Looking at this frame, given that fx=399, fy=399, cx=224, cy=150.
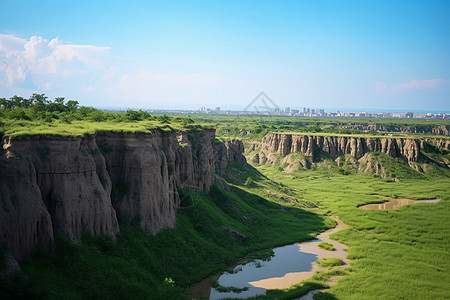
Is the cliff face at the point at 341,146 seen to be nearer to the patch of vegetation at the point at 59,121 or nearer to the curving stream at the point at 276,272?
the patch of vegetation at the point at 59,121

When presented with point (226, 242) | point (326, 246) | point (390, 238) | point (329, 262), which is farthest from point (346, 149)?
point (226, 242)

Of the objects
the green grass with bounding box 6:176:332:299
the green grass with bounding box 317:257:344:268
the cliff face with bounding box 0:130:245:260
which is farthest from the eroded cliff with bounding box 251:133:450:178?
the cliff face with bounding box 0:130:245:260

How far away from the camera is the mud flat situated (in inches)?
1385

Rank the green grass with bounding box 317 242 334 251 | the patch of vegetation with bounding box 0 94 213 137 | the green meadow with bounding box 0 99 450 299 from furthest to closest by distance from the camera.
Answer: the green grass with bounding box 317 242 334 251 < the patch of vegetation with bounding box 0 94 213 137 < the green meadow with bounding box 0 99 450 299

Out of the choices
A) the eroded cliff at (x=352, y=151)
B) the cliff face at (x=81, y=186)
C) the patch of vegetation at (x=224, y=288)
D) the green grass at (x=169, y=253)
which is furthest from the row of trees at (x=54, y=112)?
the eroded cliff at (x=352, y=151)

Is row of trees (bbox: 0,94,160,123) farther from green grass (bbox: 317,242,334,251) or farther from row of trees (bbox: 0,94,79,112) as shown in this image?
green grass (bbox: 317,242,334,251)

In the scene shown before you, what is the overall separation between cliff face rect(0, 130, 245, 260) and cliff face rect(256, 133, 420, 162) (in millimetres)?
80670

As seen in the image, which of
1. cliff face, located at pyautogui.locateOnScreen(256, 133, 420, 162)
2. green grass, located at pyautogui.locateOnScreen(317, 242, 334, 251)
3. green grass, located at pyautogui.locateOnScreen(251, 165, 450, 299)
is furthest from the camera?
cliff face, located at pyautogui.locateOnScreen(256, 133, 420, 162)

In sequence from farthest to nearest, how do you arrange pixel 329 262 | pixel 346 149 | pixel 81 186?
1. pixel 346 149
2. pixel 329 262
3. pixel 81 186

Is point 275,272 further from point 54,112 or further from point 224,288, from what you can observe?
point 54,112

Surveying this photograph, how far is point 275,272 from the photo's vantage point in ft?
134

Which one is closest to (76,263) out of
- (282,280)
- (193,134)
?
(282,280)

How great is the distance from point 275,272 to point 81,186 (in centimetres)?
2168

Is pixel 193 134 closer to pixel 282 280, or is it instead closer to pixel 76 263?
pixel 282 280
